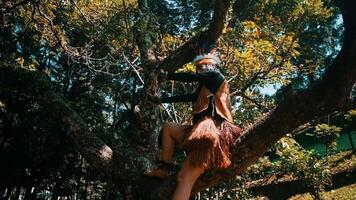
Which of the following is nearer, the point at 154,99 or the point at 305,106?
the point at 305,106

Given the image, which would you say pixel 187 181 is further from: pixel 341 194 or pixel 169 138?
pixel 341 194

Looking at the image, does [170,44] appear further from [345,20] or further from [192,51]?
[345,20]

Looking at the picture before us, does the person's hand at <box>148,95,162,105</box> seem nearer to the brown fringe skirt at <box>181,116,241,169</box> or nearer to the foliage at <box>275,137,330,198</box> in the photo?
the brown fringe skirt at <box>181,116,241,169</box>

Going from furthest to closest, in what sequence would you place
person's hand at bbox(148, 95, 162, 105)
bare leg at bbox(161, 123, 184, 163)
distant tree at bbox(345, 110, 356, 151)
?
distant tree at bbox(345, 110, 356, 151)
person's hand at bbox(148, 95, 162, 105)
bare leg at bbox(161, 123, 184, 163)

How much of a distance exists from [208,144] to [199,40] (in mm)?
2307

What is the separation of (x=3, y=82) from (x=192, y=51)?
3.48 meters

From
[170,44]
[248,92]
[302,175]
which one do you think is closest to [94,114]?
[170,44]

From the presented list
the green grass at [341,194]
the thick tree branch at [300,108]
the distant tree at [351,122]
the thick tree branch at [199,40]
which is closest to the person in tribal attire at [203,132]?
the thick tree branch at [300,108]

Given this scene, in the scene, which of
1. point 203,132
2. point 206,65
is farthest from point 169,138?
point 206,65

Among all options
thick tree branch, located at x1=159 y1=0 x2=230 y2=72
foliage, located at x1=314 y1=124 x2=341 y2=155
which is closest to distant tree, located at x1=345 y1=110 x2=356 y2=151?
foliage, located at x1=314 y1=124 x2=341 y2=155

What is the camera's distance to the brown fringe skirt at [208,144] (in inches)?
126

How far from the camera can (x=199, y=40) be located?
520 cm

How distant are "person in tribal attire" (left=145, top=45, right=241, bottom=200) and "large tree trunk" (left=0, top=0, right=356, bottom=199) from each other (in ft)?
0.53

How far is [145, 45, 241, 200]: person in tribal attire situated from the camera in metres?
3.21
